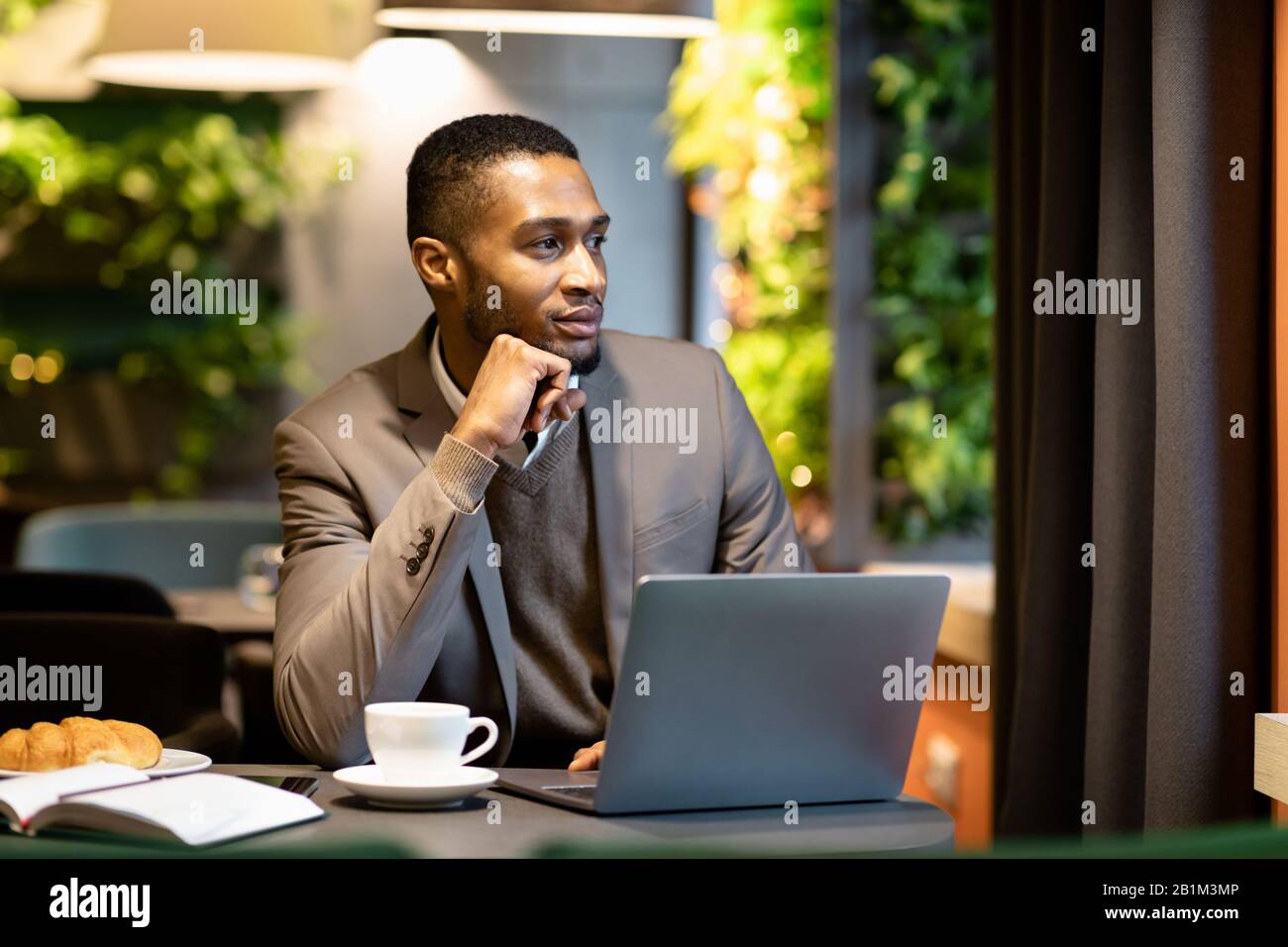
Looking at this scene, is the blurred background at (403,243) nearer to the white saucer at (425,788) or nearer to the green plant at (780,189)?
the green plant at (780,189)

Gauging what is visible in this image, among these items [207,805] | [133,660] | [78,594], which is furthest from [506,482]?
[78,594]

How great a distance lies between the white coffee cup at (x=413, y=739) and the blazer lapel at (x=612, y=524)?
1.85 ft

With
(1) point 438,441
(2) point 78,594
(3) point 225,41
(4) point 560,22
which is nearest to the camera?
(1) point 438,441

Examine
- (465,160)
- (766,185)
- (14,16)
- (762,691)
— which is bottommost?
(762,691)

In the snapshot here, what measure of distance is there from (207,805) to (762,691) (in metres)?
0.48

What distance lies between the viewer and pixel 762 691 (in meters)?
1.38

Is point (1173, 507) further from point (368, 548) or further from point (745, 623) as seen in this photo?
point (368, 548)

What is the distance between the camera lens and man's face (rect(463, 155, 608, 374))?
6.52 ft

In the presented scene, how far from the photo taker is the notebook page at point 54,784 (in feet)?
4.19

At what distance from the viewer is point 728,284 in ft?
16.0

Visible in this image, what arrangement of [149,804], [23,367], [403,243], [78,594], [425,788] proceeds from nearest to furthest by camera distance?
[149,804], [425,788], [78,594], [403,243], [23,367]

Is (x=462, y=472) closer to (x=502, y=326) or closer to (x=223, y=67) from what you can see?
(x=502, y=326)

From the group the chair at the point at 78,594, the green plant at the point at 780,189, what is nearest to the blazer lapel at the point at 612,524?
the chair at the point at 78,594
